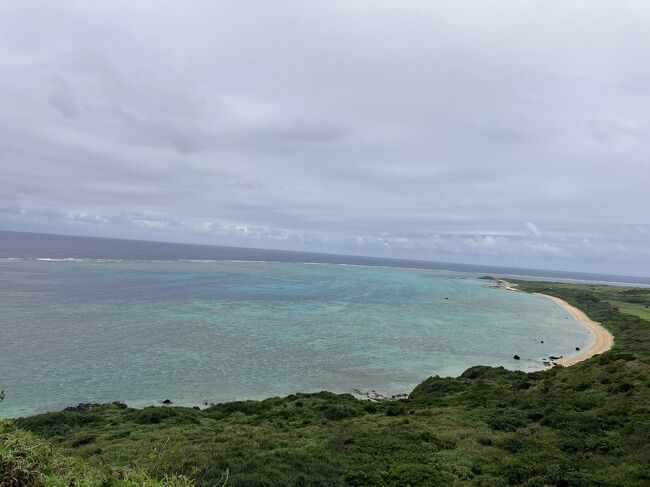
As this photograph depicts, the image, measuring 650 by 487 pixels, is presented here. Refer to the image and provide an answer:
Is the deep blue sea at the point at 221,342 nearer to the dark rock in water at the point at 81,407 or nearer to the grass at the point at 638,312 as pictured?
the dark rock in water at the point at 81,407

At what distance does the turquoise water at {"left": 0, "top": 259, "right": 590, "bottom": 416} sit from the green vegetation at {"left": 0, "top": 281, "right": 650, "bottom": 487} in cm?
718

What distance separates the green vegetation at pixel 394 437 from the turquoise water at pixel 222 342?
283 inches

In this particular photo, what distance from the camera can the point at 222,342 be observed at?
5216 centimetres

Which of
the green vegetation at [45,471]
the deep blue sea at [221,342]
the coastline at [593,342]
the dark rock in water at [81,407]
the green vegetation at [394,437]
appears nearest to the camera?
the green vegetation at [45,471]

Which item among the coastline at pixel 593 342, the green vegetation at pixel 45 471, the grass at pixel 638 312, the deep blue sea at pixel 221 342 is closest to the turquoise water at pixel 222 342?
the deep blue sea at pixel 221 342

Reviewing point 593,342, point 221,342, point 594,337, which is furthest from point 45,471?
point 594,337

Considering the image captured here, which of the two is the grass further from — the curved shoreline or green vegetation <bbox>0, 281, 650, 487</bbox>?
green vegetation <bbox>0, 281, 650, 487</bbox>

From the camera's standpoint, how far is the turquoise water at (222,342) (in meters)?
36.0

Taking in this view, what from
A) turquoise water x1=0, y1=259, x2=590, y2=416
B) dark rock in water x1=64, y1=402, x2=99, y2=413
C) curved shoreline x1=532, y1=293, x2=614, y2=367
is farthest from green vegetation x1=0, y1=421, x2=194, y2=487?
curved shoreline x1=532, y1=293, x2=614, y2=367

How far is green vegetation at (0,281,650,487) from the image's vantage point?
530 inches

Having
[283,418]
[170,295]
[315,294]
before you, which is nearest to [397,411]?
[283,418]

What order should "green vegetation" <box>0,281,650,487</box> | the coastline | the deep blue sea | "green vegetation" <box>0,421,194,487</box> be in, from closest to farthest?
"green vegetation" <box>0,421,194,487</box>
"green vegetation" <box>0,281,650,487</box>
the deep blue sea
the coastline

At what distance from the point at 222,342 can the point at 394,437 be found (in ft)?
122

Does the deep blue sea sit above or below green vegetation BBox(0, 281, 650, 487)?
below
